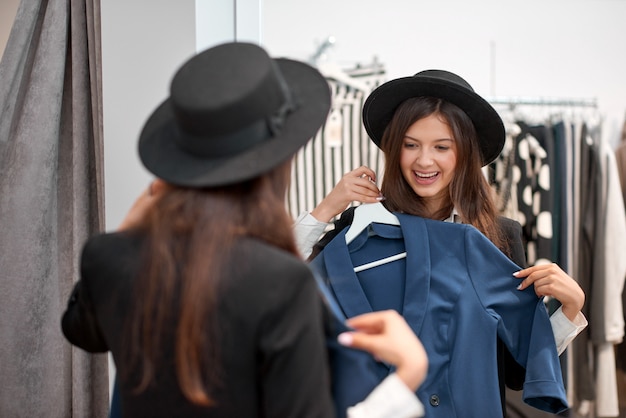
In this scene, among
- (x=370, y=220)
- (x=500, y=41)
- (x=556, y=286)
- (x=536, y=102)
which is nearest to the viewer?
(x=556, y=286)

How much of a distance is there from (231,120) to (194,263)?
0.19 metres

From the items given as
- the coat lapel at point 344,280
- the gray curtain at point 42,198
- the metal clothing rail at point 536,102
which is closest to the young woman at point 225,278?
the coat lapel at point 344,280

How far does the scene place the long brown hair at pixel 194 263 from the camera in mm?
739

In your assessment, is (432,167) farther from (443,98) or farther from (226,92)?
(226,92)

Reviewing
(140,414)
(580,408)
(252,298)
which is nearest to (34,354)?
(140,414)

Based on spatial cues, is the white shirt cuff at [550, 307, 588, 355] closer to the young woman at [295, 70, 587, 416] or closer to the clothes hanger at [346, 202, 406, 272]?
the young woman at [295, 70, 587, 416]

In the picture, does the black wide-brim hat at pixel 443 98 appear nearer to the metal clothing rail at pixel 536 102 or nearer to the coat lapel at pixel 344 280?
the coat lapel at pixel 344 280

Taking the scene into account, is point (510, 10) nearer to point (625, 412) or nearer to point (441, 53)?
point (441, 53)

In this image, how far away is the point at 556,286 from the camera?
1.27 m

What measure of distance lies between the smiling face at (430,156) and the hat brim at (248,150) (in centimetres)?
62

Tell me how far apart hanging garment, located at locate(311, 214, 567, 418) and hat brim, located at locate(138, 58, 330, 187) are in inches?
21.7

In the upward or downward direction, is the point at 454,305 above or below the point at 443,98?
below

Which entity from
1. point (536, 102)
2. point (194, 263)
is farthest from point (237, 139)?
point (536, 102)

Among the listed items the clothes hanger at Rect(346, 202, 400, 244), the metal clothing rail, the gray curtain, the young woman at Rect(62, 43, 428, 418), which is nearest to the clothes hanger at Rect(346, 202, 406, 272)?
the clothes hanger at Rect(346, 202, 400, 244)
